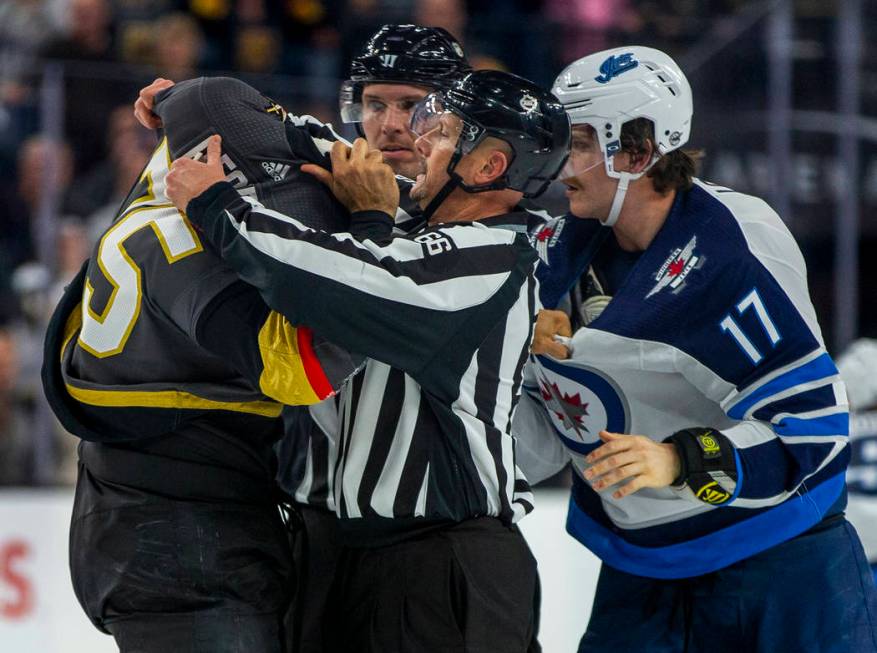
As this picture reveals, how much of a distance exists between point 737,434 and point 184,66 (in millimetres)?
4302

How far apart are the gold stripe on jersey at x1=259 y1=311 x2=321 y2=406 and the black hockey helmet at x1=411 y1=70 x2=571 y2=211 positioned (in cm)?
45

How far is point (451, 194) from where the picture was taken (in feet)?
8.29

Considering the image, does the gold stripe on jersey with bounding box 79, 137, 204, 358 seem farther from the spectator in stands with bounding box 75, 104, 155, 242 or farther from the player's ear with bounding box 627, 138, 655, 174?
the spectator in stands with bounding box 75, 104, 155, 242

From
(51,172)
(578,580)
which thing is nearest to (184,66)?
(51,172)

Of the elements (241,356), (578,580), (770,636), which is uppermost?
(241,356)

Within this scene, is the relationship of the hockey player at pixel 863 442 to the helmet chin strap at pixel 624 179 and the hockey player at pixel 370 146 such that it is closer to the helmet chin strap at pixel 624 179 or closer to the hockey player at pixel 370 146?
the helmet chin strap at pixel 624 179

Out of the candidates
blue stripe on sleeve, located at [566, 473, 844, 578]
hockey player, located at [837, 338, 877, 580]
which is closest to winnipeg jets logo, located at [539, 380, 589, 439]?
blue stripe on sleeve, located at [566, 473, 844, 578]

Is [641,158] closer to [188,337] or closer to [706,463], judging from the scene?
[706,463]

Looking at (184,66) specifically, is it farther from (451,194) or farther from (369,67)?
(451,194)

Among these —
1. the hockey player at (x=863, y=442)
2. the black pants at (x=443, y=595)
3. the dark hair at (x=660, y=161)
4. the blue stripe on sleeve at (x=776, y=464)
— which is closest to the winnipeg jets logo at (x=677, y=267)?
the dark hair at (x=660, y=161)

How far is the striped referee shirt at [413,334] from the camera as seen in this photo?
7.34 ft

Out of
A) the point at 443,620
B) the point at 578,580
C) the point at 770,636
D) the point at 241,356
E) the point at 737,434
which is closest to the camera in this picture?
the point at 241,356

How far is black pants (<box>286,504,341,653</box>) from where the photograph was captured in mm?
2633

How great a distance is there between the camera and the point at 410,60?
10.6 feet
